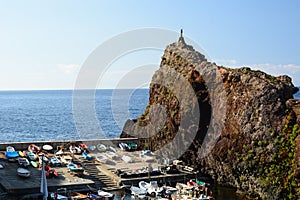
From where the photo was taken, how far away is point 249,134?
128 ft

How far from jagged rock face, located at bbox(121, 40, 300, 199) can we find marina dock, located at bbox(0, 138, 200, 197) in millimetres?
3961

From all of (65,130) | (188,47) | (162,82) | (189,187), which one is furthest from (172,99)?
(65,130)

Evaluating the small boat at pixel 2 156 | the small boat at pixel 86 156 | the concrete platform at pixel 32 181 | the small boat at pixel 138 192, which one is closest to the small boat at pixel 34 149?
the small boat at pixel 2 156

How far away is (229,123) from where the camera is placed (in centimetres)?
4169

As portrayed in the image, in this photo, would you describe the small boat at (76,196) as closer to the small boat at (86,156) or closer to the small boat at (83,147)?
the small boat at (86,156)

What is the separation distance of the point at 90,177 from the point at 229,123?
1599cm

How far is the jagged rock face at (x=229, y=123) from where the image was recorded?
118ft

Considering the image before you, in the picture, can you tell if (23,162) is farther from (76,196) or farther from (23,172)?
(76,196)

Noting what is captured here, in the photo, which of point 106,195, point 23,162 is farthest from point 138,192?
point 23,162

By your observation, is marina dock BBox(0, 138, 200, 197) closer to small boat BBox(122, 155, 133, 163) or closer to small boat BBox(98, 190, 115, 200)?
small boat BBox(122, 155, 133, 163)

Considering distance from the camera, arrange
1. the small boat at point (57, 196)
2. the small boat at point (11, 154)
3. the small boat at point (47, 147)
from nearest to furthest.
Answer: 1. the small boat at point (57, 196)
2. the small boat at point (11, 154)
3. the small boat at point (47, 147)

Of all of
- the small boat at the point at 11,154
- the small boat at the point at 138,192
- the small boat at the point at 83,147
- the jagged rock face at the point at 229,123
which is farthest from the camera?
the small boat at the point at 83,147

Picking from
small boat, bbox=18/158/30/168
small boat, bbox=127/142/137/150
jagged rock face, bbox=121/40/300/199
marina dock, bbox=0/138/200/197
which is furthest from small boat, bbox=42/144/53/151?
jagged rock face, bbox=121/40/300/199

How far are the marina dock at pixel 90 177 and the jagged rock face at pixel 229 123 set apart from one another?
3961mm
